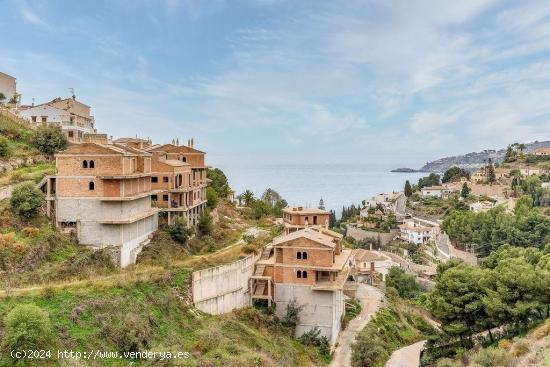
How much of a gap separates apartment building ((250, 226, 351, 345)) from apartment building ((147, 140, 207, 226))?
6.61m

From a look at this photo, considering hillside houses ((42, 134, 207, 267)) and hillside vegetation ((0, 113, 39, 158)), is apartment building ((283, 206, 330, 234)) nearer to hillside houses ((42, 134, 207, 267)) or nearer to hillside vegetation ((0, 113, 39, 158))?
hillside houses ((42, 134, 207, 267))

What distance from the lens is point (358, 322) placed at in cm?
2942

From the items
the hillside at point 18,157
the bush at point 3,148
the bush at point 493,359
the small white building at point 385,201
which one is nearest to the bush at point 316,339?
the bush at point 493,359

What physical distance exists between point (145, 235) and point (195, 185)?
7196mm

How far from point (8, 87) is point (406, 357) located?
37.2m

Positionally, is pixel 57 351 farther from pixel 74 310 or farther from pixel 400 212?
pixel 400 212

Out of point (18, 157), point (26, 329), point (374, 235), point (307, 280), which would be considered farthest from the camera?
point (374, 235)

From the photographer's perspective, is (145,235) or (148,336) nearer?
(148,336)

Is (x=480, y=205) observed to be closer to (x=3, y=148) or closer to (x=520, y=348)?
(x=520, y=348)

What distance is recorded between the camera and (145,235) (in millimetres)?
24953

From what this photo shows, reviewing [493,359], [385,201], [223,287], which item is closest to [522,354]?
[493,359]

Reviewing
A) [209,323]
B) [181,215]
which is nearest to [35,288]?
[209,323]

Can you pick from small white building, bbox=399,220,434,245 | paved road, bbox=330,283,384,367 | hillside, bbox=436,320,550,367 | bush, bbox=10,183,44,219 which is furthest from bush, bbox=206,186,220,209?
small white building, bbox=399,220,434,245

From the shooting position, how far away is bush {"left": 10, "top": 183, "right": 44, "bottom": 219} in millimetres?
20953
